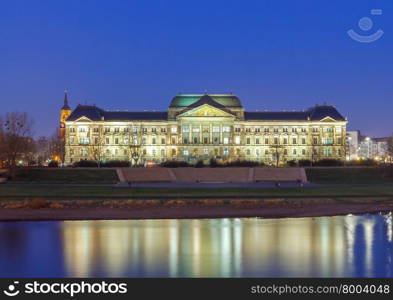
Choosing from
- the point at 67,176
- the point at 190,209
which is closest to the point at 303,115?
the point at 67,176

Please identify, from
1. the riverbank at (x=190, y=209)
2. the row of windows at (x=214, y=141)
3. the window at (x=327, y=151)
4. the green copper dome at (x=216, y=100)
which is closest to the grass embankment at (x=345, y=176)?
the riverbank at (x=190, y=209)

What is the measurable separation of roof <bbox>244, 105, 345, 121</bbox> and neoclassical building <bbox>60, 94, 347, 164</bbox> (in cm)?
27

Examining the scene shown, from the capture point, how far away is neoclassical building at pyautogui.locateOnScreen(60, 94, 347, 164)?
15062 centimetres

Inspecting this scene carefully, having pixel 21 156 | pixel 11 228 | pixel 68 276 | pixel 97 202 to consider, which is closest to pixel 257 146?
pixel 21 156

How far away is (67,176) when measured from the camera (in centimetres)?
8156

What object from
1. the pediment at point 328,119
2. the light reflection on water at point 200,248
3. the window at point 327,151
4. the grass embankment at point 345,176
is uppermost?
the pediment at point 328,119

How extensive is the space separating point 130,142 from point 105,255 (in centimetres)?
12930

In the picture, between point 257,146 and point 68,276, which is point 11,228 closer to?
point 68,276

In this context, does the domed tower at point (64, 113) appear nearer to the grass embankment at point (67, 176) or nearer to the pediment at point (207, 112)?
the pediment at point (207, 112)

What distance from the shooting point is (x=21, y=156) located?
93.6 metres

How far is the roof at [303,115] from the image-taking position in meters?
157

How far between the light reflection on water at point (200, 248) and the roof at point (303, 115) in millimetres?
123980

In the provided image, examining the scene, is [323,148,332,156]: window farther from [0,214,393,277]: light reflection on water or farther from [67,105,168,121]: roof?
[0,214,393,277]: light reflection on water

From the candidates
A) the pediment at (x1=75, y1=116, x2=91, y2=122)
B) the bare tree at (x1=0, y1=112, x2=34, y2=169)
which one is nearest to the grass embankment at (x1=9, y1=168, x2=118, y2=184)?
the bare tree at (x1=0, y1=112, x2=34, y2=169)
